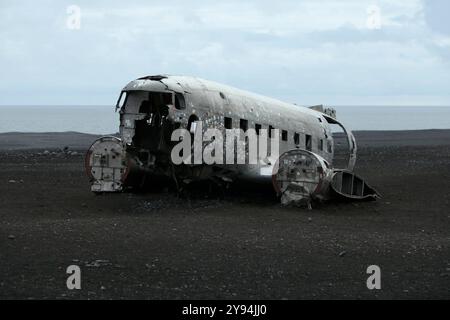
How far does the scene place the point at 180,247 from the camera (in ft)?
46.1

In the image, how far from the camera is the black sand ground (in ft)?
36.1

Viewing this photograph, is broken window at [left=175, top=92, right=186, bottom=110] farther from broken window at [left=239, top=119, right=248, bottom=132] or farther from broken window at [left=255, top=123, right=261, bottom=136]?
broken window at [left=255, top=123, right=261, bottom=136]

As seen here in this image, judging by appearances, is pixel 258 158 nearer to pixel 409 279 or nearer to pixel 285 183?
pixel 285 183

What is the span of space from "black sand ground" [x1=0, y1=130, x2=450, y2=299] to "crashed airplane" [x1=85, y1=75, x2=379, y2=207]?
0.68 m

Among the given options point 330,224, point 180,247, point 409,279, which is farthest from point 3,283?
point 330,224

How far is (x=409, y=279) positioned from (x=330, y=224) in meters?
5.89

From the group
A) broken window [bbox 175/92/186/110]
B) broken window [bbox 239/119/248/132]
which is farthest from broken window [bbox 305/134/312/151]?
broken window [bbox 175/92/186/110]

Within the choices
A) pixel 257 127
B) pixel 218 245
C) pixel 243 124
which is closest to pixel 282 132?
pixel 257 127

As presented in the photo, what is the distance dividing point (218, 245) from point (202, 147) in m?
5.62

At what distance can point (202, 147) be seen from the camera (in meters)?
19.6

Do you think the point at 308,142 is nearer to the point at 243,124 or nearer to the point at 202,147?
the point at 243,124

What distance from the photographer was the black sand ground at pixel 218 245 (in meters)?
11.0

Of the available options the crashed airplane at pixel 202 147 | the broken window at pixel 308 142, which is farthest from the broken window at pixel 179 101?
the broken window at pixel 308 142

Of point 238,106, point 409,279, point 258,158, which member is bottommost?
point 409,279
